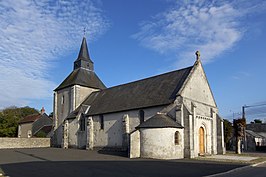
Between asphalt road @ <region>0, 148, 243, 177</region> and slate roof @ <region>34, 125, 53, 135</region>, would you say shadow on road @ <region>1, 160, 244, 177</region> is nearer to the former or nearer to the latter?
asphalt road @ <region>0, 148, 243, 177</region>

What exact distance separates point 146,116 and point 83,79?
55.9ft

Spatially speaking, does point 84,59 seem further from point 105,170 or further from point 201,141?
point 105,170

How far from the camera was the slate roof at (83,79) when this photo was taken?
132ft

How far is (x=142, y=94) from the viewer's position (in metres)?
29.8

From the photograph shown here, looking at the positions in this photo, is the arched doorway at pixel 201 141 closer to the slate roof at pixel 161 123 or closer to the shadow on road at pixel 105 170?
the slate roof at pixel 161 123

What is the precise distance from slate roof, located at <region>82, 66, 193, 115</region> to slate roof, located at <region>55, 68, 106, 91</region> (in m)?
4.49

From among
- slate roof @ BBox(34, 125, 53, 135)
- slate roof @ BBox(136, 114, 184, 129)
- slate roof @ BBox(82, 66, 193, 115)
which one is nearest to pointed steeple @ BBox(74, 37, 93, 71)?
slate roof @ BBox(82, 66, 193, 115)

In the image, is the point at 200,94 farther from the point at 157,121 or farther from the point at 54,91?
the point at 54,91

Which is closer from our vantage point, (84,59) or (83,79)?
(83,79)

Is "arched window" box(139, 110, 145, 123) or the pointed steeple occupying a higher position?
the pointed steeple

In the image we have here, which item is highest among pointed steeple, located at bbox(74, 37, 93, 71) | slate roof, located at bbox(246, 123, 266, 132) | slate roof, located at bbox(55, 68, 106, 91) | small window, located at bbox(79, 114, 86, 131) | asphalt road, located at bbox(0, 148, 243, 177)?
pointed steeple, located at bbox(74, 37, 93, 71)

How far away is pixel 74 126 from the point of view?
121 feet

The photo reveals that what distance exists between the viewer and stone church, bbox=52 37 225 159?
23469 mm

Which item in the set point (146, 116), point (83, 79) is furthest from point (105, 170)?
point (83, 79)
